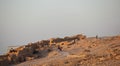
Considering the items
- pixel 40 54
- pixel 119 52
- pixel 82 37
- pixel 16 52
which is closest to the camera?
pixel 119 52

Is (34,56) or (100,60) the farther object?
(34,56)

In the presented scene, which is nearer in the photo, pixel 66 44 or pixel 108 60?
pixel 108 60

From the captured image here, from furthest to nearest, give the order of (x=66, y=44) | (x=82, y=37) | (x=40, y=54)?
(x=82, y=37)
(x=66, y=44)
(x=40, y=54)

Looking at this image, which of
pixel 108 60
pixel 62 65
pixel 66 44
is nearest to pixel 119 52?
pixel 108 60

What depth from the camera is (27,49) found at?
22203 millimetres

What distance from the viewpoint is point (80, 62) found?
45.3ft

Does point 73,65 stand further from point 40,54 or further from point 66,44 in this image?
point 66,44

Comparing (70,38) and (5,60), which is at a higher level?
(70,38)

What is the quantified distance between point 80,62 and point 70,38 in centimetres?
2039

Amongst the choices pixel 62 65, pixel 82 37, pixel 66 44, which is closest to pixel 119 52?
pixel 62 65

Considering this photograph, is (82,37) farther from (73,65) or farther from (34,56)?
(73,65)

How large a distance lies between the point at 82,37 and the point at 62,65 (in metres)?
20.3

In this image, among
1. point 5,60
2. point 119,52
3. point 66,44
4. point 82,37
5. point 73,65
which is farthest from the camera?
point 82,37

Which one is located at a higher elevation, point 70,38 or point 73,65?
point 70,38
